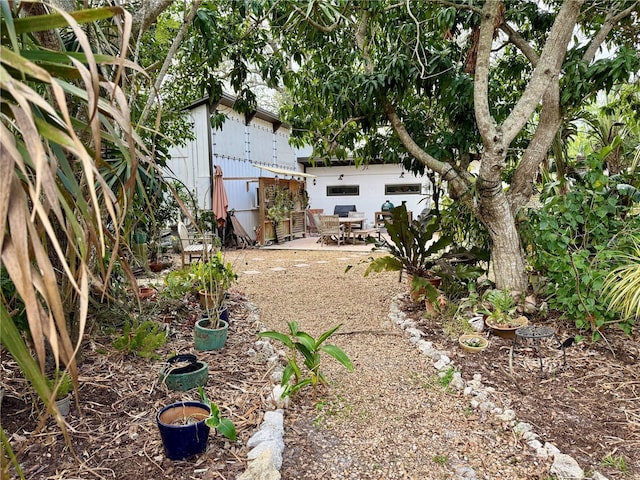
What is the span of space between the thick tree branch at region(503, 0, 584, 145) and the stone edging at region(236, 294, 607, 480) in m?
2.04

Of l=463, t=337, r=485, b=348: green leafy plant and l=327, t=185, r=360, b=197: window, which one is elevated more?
l=327, t=185, r=360, b=197: window

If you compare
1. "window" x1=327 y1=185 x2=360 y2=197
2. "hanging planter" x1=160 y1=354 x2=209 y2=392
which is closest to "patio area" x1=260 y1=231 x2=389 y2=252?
"window" x1=327 y1=185 x2=360 y2=197

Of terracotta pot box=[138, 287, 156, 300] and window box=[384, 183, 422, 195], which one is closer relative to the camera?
terracotta pot box=[138, 287, 156, 300]

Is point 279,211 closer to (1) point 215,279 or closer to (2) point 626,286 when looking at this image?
(1) point 215,279

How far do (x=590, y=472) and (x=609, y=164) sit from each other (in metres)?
4.34

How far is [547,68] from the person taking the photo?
336 centimetres

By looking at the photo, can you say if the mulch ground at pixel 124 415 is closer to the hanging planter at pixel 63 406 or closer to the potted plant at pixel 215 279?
the hanging planter at pixel 63 406

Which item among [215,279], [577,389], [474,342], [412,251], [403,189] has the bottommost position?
[577,389]

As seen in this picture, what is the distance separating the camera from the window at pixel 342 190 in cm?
1532

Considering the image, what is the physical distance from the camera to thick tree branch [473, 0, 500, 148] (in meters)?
3.28

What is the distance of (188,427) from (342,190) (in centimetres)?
1407

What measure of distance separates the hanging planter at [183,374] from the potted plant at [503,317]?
2380 millimetres

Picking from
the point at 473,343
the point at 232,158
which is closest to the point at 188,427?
the point at 473,343

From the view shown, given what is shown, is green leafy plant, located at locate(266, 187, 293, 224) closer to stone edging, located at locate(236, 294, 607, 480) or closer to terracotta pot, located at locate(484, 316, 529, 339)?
stone edging, located at locate(236, 294, 607, 480)
